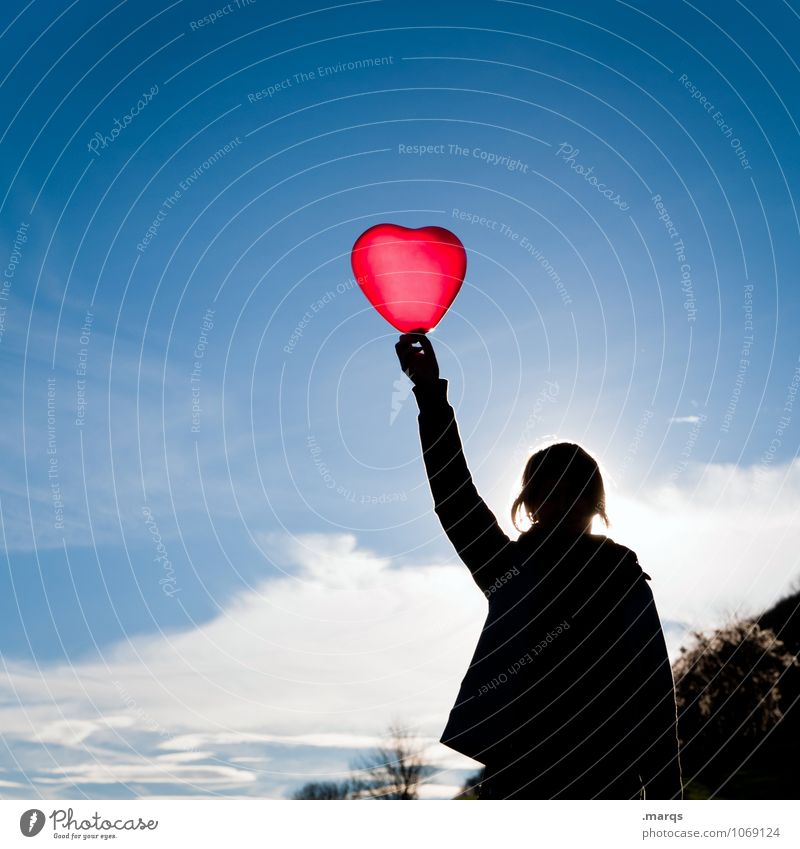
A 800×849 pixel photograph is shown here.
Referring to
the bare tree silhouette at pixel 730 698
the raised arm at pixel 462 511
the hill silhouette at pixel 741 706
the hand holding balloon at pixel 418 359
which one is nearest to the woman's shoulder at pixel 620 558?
the raised arm at pixel 462 511

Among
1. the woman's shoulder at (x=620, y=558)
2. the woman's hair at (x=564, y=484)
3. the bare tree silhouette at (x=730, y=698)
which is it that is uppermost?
the bare tree silhouette at (x=730, y=698)

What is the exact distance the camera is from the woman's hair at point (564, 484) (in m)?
4.29

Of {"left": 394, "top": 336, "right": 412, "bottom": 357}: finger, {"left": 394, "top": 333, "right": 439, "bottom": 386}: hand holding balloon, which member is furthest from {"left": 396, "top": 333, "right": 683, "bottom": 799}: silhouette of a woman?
{"left": 394, "top": 336, "right": 412, "bottom": 357}: finger

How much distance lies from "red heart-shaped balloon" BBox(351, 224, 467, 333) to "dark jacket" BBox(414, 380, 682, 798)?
3.26m

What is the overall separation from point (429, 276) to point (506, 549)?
371 centimetres

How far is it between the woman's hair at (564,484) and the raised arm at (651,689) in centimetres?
51

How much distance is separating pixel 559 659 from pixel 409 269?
4261 millimetres

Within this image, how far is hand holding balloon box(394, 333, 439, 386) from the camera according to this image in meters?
4.68

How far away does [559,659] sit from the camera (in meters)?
3.93

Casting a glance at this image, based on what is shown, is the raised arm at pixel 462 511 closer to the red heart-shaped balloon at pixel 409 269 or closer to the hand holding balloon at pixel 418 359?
the hand holding balloon at pixel 418 359

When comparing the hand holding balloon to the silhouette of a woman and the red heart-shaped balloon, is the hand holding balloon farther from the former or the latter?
the red heart-shaped balloon

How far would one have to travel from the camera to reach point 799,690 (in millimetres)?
60188
